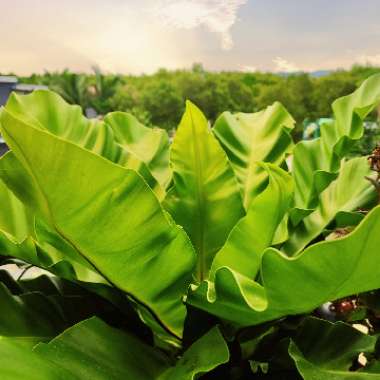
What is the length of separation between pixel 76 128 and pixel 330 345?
30 centimetres

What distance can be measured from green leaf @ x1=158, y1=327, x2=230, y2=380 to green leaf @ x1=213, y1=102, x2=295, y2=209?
20 cm

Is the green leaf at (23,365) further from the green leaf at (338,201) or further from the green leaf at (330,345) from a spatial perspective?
the green leaf at (338,201)

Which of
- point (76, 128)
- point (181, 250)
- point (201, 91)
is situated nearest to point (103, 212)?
point (181, 250)

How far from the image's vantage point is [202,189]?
46 centimetres

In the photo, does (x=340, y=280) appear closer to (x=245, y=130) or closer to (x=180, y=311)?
(x=180, y=311)

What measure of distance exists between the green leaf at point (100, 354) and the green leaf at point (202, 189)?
12cm

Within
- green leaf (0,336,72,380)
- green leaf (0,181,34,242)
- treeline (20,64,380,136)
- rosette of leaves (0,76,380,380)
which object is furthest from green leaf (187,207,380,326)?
treeline (20,64,380,136)

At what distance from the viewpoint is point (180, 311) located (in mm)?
418

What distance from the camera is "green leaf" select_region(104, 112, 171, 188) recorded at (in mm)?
585

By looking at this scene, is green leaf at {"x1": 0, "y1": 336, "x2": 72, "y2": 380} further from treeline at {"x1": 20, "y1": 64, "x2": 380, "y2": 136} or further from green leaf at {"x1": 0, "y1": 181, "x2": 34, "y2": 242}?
treeline at {"x1": 20, "y1": 64, "x2": 380, "y2": 136}

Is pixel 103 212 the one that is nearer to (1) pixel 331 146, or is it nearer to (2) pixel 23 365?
(2) pixel 23 365

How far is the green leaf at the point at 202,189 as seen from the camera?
44 centimetres

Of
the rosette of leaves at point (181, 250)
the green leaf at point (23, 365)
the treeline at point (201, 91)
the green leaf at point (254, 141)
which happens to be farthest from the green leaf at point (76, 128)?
the treeline at point (201, 91)

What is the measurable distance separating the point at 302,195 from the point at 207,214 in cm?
15
